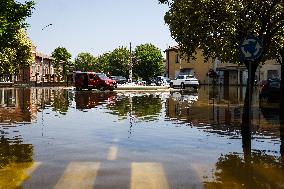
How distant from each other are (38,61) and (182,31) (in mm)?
73309

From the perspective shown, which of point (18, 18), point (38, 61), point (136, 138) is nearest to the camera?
point (136, 138)

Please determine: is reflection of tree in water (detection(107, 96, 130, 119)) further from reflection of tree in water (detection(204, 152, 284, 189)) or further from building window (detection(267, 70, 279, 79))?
building window (detection(267, 70, 279, 79))

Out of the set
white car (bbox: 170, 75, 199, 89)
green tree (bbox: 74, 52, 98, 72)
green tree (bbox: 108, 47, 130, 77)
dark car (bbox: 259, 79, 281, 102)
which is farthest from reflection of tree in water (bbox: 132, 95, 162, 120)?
green tree (bbox: 74, 52, 98, 72)

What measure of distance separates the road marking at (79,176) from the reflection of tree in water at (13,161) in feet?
2.11

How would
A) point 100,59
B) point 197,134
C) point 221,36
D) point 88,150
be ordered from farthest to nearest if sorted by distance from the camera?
point 100,59, point 221,36, point 197,134, point 88,150

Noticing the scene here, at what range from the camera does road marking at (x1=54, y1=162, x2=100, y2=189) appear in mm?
6094

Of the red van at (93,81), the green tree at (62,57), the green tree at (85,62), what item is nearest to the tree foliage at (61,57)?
the green tree at (62,57)

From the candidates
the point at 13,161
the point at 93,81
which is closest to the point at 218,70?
the point at 93,81

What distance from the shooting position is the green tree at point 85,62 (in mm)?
146375

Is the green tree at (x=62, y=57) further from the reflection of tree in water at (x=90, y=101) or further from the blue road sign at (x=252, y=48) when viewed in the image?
the blue road sign at (x=252, y=48)

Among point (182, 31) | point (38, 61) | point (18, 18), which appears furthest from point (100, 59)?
point (182, 31)

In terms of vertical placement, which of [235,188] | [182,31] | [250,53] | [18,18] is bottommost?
[235,188]

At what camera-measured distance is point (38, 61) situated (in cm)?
8388

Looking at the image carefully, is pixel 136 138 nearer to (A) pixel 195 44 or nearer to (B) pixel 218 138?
(B) pixel 218 138
